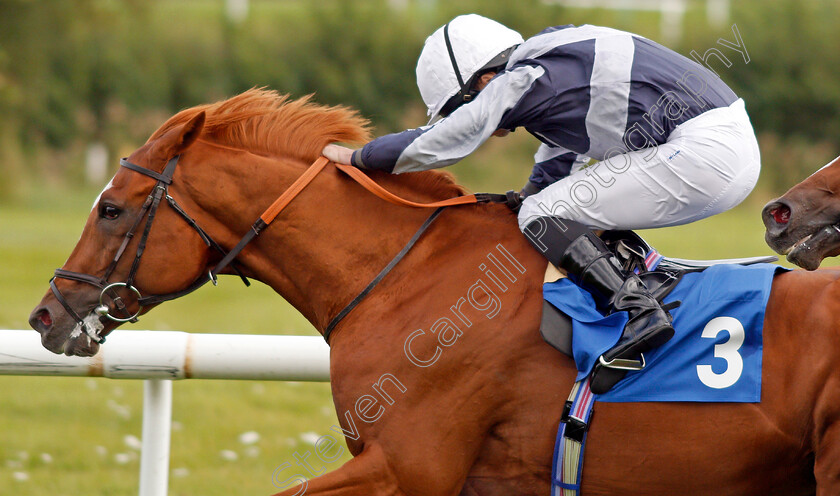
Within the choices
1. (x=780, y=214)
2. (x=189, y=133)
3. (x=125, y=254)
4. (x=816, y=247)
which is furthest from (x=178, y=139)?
(x=816, y=247)

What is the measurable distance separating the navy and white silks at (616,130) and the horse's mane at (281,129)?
0.76 feet

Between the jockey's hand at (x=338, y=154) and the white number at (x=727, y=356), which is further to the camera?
the jockey's hand at (x=338, y=154)

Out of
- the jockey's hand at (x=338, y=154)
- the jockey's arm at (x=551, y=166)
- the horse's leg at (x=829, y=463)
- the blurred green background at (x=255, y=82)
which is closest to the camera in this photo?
the horse's leg at (x=829, y=463)

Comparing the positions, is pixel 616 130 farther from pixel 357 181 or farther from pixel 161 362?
pixel 161 362

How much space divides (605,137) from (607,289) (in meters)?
0.54

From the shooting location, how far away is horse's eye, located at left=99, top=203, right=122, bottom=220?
9.93 feet

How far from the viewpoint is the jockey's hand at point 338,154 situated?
3.12 meters

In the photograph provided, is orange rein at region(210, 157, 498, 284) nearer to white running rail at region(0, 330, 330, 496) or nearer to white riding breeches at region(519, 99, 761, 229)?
white riding breeches at region(519, 99, 761, 229)

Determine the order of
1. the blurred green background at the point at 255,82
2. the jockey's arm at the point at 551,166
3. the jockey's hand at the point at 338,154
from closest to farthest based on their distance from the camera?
the jockey's hand at the point at 338,154 < the jockey's arm at the point at 551,166 < the blurred green background at the point at 255,82

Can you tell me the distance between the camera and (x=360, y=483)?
280 cm

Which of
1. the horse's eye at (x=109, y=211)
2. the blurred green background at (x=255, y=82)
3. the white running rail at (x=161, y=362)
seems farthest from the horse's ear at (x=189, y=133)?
the blurred green background at (x=255, y=82)

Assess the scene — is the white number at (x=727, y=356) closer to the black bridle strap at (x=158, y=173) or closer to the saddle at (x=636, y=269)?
the saddle at (x=636, y=269)

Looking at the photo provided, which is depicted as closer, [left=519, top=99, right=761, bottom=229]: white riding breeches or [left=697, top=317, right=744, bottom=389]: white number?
[left=697, top=317, right=744, bottom=389]: white number

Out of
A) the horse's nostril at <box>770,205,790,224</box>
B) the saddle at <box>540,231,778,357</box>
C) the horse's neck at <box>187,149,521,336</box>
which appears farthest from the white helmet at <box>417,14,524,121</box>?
the horse's nostril at <box>770,205,790,224</box>
